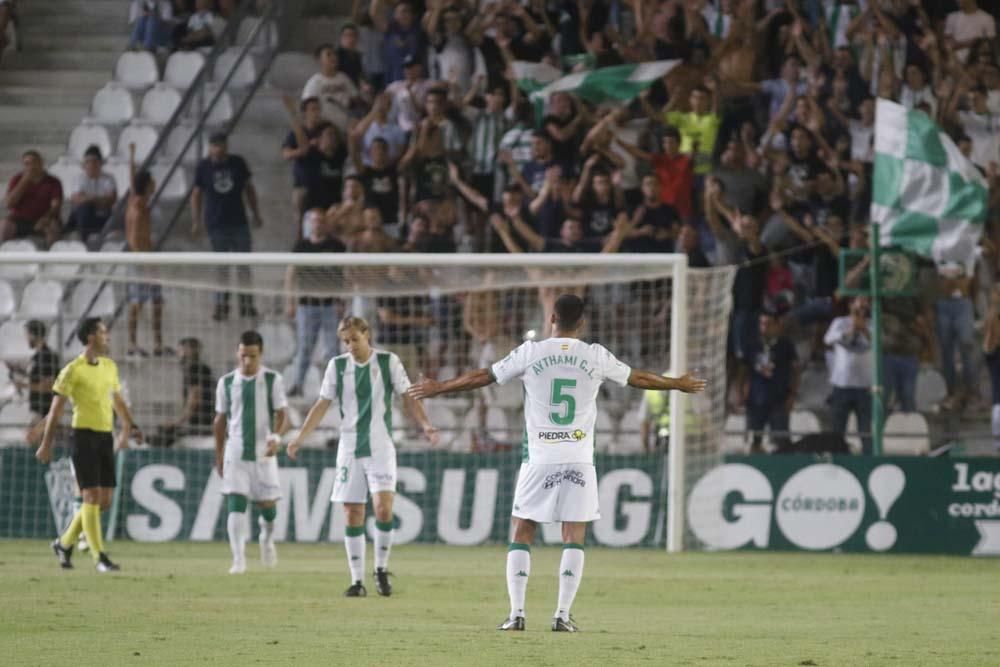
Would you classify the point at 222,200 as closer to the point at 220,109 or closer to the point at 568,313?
the point at 220,109

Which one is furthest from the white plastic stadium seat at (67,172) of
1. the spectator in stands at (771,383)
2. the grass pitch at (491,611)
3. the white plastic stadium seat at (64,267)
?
the spectator in stands at (771,383)

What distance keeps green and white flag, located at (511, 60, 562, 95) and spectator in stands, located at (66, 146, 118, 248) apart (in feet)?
18.9

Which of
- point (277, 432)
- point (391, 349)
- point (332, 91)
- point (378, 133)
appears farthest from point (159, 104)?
point (277, 432)

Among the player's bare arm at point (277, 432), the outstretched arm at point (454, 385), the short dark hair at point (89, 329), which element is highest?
the short dark hair at point (89, 329)

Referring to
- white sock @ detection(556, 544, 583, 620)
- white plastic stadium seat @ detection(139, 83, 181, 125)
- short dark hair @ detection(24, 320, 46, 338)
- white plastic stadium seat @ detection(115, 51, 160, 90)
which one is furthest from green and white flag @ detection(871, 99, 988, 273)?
white plastic stadium seat @ detection(115, 51, 160, 90)

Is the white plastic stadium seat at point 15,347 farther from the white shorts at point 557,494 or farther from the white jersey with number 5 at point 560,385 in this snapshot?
the white shorts at point 557,494

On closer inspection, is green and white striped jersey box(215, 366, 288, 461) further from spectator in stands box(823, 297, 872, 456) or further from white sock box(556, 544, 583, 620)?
spectator in stands box(823, 297, 872, 456)

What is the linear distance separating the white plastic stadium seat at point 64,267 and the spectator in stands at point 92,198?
0.25 meters

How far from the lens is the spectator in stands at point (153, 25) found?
27.0 meters

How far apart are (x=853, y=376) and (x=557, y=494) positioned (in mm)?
10827

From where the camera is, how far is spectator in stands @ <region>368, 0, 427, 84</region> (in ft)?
81.0

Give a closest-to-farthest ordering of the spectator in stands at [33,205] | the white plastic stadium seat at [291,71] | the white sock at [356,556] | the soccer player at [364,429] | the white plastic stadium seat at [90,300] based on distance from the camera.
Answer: the white sock at [356,556] < the soccer player at [364,429] < the white plastic stadium seat at [90,300] < the spectator in stands at [33,205] < the white plastic stadium seat at [291,71]

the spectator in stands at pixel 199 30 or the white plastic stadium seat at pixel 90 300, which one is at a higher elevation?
the spectator in stands at pixel 199 30

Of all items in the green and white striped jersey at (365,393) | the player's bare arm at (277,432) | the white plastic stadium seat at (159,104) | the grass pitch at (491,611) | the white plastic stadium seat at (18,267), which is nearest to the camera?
the grass pitch at (491,611)
